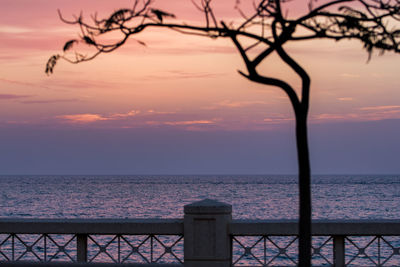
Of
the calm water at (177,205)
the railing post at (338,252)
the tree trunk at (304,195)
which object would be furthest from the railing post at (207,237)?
the calm water at (177,205)

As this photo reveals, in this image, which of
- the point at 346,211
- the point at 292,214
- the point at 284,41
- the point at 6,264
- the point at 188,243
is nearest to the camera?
the point at 284,41

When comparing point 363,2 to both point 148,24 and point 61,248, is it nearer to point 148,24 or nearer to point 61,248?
point 148,24

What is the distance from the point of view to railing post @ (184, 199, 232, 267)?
11242 mm

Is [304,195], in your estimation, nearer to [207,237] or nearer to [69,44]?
[69,44]

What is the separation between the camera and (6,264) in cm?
1219

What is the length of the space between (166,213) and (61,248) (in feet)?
176

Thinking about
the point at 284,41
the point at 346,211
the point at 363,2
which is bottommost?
the point at 346,211

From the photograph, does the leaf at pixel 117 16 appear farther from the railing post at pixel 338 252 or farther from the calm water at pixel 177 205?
the calm water at pixel 177 205

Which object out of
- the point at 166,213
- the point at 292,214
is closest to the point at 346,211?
the point at 292,214

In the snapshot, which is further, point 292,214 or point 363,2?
point 292,214

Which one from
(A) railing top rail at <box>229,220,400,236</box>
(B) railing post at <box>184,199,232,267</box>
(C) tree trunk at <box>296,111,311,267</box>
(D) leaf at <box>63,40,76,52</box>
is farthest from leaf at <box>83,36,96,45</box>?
(A) railing top rail at <box>229,220,400,236</box>

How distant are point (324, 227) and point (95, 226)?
372 centimetres

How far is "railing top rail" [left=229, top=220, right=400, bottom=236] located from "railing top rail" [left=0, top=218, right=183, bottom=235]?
104cm

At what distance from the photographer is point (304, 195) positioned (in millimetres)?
7664
